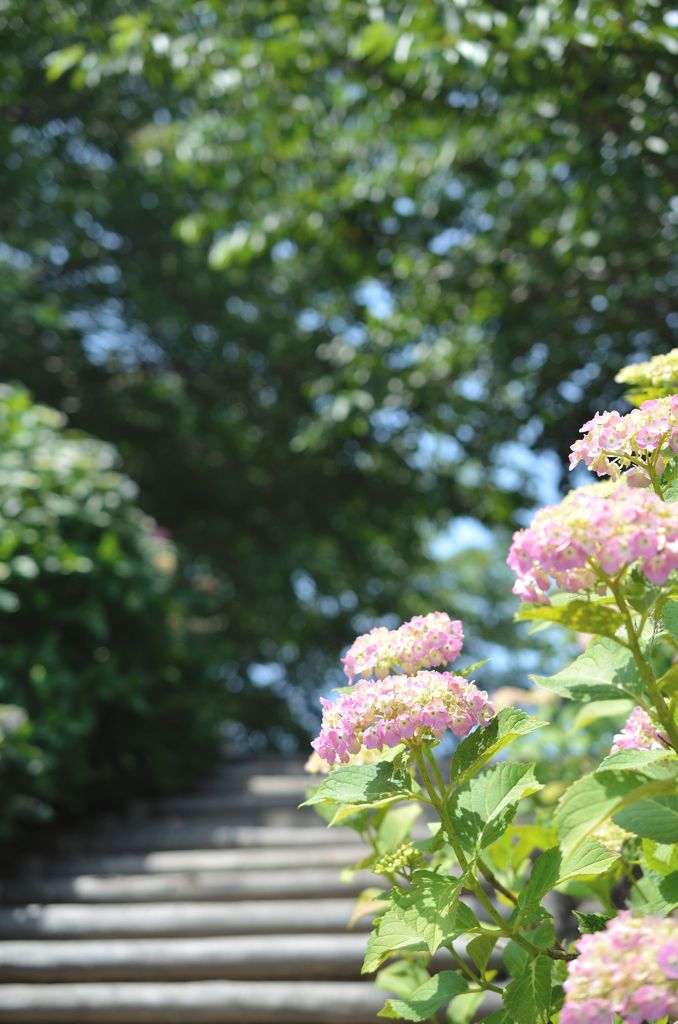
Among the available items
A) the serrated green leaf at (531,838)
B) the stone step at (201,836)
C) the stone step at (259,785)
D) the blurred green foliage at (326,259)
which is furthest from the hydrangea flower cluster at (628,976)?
the stone step at (259,785)

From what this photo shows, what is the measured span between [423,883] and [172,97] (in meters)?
7.62

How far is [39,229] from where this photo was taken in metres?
6.84

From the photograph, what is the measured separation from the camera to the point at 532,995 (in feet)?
3.33

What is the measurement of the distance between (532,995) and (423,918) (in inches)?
5.8

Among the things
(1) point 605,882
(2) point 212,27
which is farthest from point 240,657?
(1) point 605,882

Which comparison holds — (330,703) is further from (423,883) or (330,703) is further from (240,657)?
(240,657)

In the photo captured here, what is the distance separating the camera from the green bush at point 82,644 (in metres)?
3.20

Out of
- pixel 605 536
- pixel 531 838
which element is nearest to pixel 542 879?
pixel 605 536

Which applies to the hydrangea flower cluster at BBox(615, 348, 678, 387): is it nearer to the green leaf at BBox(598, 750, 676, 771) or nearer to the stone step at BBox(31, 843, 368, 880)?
the green leaf at BBox(598, 750, 676, 771)

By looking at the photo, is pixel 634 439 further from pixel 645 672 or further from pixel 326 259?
pixel 326 259

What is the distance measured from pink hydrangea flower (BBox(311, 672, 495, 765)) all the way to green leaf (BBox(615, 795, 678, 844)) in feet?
0.80

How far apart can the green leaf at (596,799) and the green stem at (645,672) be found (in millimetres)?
73

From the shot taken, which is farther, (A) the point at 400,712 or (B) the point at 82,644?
(B) the point at 82,644

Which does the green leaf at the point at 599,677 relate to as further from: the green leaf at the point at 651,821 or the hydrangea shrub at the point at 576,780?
the green leaf at the point at 651,821
